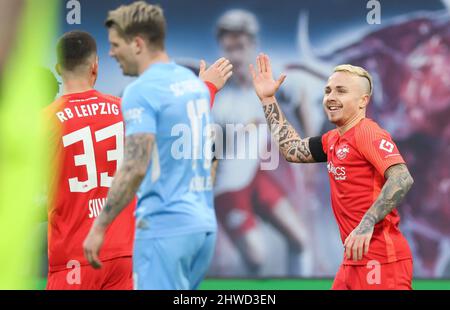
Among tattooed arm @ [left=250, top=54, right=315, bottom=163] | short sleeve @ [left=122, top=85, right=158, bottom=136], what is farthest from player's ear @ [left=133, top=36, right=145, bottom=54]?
tattooed arm @ [left=250, top=54, right=315, bottom=163]

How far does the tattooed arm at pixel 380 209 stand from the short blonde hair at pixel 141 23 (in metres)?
1.61

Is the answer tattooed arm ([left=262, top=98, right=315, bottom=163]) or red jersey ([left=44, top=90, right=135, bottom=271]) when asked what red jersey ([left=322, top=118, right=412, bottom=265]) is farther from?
red jersey ([left=44, top=90, right=135, bottom=271])

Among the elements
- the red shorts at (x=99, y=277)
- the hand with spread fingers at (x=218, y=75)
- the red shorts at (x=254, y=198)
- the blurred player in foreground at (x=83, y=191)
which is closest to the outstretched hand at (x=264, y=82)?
the hand with spread fingers at (x=218, y=75)

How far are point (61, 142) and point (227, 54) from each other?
19.6ft

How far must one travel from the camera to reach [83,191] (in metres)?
4.66

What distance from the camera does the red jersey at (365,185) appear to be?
4.64 meters

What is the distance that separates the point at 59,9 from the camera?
10258 mm

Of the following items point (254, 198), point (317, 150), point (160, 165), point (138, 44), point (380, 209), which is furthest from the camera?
point (254, 198)

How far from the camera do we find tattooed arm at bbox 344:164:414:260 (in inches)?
170

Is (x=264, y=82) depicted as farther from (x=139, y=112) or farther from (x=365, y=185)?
(x=139, y=112)

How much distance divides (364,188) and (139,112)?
1.84 meters

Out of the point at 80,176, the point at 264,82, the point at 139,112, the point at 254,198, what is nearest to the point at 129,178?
the point at 139,112
